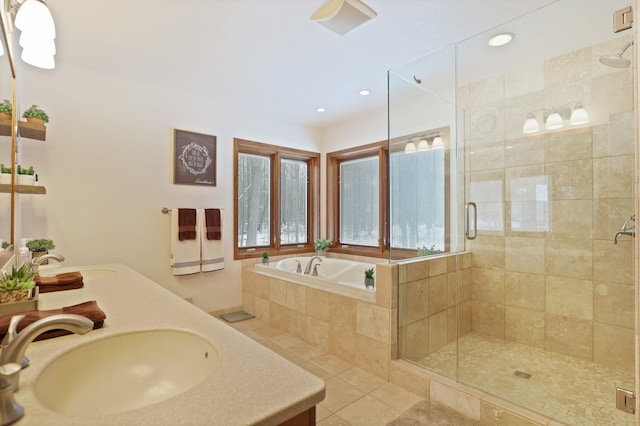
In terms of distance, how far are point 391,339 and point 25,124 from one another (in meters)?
2.92

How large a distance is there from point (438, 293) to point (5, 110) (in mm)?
2997

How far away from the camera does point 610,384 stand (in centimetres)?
205

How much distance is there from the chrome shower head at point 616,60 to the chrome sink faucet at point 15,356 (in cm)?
301

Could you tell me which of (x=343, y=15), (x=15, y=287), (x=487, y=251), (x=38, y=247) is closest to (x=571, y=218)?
(x=487, y=251)

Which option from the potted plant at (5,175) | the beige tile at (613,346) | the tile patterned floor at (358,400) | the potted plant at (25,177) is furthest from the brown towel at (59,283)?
the beige tile at (613,346)

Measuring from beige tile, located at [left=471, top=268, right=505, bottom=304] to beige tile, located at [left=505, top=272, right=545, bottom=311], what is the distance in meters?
0.05

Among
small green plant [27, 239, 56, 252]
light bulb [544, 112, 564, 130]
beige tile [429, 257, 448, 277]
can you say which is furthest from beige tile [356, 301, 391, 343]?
small green plant [27, 239, 56, 252]

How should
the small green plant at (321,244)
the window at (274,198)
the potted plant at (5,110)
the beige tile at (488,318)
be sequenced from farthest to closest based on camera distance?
1. the small green plant at (321,244)
2. the window at (274,198)
3. the beige tile at (488,318)
4. the potted plant at (5,110)

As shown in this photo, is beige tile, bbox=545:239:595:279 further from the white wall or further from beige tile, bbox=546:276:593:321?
the white wall

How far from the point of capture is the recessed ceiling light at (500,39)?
2.25 meters

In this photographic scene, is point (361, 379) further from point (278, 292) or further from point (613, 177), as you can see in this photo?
point (613, 177)

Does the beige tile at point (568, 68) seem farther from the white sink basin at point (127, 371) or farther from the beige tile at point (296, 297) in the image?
the white sink basin at point (127, 371)

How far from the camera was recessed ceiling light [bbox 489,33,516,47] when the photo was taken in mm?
2246

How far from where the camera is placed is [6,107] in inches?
64.9
